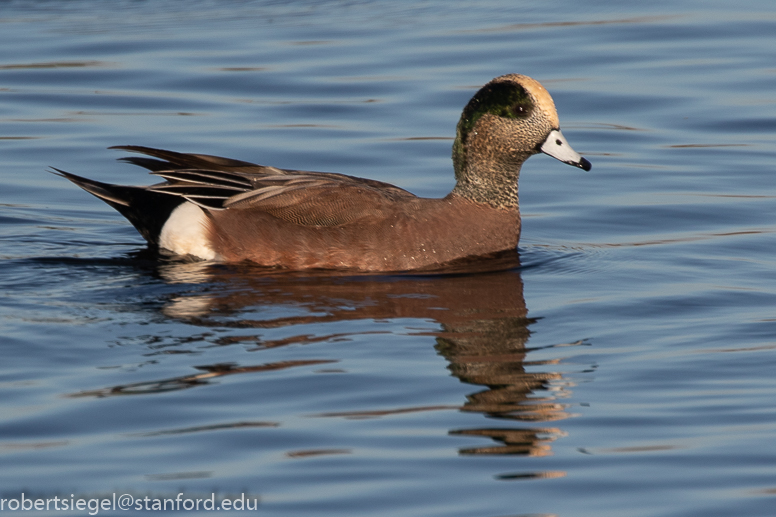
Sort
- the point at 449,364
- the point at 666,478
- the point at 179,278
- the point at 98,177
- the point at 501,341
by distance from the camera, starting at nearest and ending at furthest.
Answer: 1. the point at 666,478
2. the point at 449,364
3. the point at 501,341
4. the point at 179,278
5. the point at 98,177

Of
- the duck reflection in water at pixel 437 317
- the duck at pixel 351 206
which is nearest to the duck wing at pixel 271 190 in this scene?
the duck at pixel 351 206

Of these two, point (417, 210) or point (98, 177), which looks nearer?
point (417, 210)

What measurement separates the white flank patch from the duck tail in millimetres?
54

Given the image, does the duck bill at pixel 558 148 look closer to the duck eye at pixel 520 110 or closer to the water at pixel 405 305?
the duck eye at pixel 520 110

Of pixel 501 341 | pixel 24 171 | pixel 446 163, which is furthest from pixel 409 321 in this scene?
pixel 24 171

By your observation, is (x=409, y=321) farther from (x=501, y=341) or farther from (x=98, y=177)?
(x=98, y=177)

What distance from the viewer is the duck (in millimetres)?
6727

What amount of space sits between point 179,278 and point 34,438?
233 centimetres

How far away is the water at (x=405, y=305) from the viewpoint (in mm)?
4074

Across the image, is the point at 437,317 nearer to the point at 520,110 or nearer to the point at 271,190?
the point at 271,190

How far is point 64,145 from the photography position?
952 centimetres

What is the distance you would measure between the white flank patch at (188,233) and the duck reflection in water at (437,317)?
0.43 ft

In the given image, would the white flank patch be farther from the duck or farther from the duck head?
the duck head

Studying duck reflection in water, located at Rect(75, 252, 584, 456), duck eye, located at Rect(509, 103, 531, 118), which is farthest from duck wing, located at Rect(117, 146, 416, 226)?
duck eye, located at Rect(509, 103, 531, 118)
